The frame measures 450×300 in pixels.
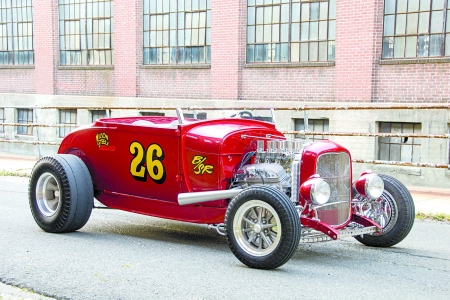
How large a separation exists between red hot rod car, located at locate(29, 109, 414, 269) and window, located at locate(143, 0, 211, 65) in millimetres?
10123

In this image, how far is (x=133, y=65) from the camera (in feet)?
63.8

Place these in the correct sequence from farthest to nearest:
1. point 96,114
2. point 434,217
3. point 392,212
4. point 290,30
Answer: point 96,114 < point 290,30 < point 434,217 < point 392,212

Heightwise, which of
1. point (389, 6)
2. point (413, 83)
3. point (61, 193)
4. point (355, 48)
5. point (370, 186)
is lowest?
point (61, 193)

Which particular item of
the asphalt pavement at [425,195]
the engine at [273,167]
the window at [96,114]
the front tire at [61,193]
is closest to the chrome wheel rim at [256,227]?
the engine at [273,167]

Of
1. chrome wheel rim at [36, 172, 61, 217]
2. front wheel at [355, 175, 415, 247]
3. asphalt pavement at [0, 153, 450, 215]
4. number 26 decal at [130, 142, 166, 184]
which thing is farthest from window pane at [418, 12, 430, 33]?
chrome wheel rim at [36, 172, 61, 217]

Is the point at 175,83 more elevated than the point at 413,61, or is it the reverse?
the point at 413,61

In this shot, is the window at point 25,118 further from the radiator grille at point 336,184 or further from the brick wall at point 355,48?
the radiator grille at point 336,184

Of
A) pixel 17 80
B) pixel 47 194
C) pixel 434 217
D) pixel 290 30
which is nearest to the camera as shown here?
pixel 47 194

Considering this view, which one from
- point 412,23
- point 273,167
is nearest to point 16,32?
point 412,23

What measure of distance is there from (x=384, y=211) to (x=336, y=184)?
72cm

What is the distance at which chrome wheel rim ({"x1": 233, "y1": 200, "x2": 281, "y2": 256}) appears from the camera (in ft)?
20.3

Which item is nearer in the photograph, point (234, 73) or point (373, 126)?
point (373, 126)

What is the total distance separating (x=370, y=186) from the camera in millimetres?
6910

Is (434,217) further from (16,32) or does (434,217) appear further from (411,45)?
(16,32)
